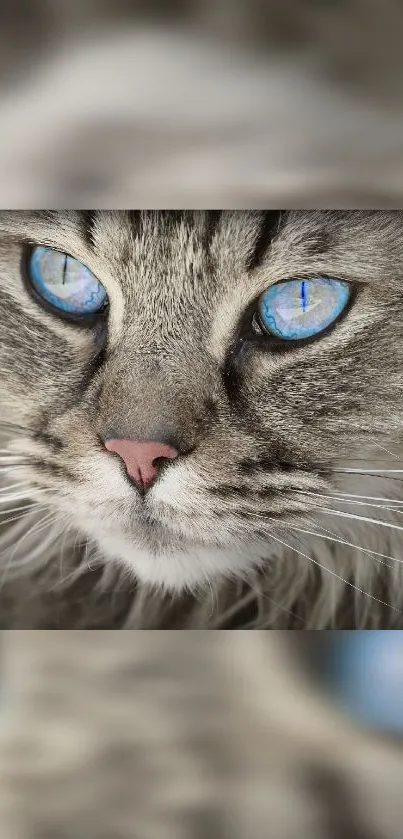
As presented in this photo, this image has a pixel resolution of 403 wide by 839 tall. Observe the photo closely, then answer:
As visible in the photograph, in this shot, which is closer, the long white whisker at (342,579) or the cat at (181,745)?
the cat at (181,745)

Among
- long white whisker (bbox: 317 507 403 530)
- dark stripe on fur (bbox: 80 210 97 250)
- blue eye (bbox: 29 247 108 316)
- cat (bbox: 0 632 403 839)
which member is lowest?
cat (bbox: 0 632 403 839)

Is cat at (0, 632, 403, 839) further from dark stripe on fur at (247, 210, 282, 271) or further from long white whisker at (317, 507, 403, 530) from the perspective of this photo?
dark stripe on fur at (247, 210, 282, 271)

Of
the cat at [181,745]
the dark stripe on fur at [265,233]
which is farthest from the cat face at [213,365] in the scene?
the cat at [181,745]

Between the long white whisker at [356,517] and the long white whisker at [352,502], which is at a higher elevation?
the long white whisker at [352,502]

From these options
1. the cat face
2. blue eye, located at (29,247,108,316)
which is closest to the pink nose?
the cat face
